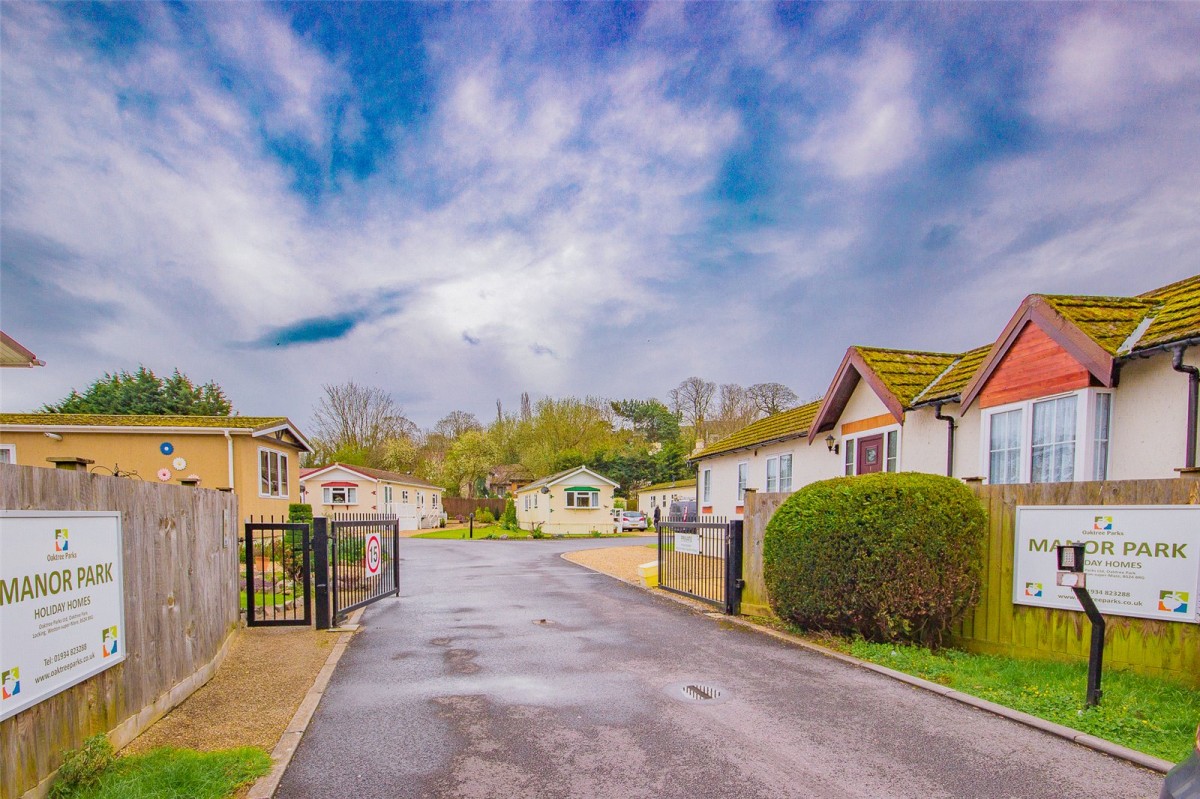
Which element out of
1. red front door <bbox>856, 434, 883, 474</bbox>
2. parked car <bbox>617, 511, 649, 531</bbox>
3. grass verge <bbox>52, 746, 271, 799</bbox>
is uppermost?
red front door <bbox>856, 434, 883, 474</bbox>

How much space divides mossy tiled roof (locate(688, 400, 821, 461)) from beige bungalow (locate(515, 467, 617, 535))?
64.3ft

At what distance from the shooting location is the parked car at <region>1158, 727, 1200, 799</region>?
2.13m

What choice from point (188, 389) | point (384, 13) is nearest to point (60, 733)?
point (384, 13)

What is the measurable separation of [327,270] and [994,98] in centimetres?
1871

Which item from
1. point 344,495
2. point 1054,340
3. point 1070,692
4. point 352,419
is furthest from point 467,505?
point 1070,692

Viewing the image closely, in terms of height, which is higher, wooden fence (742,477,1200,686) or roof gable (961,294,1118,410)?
roof gable (961,294,1118,410)

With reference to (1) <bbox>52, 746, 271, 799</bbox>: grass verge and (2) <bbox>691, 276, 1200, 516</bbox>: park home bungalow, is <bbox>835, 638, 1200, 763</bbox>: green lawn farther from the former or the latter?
(1) <bbox>52, 746, 271, 799</bbox>: grass verge

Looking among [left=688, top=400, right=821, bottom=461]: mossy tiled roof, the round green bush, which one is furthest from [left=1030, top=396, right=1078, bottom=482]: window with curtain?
[left=688, top=400, right=821, bottom=461]: mossy tiled roof

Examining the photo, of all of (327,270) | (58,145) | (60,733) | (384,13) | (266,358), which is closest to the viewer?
(60,733)

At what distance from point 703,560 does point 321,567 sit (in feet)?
24.1

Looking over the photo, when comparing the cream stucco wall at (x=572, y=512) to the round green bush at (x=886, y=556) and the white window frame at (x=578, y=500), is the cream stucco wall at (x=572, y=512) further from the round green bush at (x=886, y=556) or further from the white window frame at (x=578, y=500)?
the round green bush at (x=886, y=556)

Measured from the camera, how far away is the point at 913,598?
6.99 metres

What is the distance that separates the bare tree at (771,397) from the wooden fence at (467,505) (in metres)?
23.7

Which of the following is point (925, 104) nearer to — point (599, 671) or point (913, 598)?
point (913, 598)
